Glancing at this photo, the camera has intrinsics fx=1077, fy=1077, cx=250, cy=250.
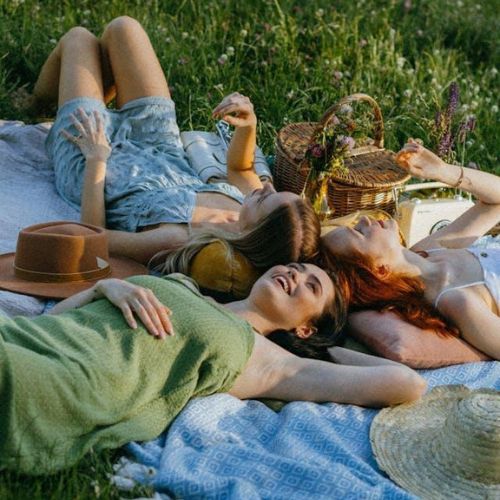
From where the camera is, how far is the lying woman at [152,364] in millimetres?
3611

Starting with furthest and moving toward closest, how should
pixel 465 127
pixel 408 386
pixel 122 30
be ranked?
pixel 465 127 < pixel 122 30 < pixel 408 386

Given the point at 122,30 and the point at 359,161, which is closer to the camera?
the point at 359,161

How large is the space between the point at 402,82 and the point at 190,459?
480cm

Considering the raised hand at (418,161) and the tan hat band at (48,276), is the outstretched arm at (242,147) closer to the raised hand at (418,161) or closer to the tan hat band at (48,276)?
the raised hand at (418,161)

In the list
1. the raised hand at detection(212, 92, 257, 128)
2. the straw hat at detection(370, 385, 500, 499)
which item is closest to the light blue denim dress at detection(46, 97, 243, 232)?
the raised hand at detection(212, 92, 257, 128)

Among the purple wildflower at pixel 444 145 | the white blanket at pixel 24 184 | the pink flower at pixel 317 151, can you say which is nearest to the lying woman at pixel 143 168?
the white blanket at pixel 24 184

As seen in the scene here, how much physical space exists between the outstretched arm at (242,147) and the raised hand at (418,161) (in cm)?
100

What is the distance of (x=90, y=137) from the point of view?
6.04m

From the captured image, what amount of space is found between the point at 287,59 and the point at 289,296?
3849mm

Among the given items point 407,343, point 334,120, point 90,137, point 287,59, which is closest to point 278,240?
point 407,343

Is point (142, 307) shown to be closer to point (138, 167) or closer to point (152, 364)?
point (152, 364)

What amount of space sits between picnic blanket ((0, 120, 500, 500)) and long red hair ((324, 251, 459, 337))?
244 millimetres

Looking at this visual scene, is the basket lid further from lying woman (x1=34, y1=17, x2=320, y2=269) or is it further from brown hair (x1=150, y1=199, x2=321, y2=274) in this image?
brown hair (x1=150, y1=199, x2=321, y2=274)

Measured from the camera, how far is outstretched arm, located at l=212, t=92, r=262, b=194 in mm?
6004
